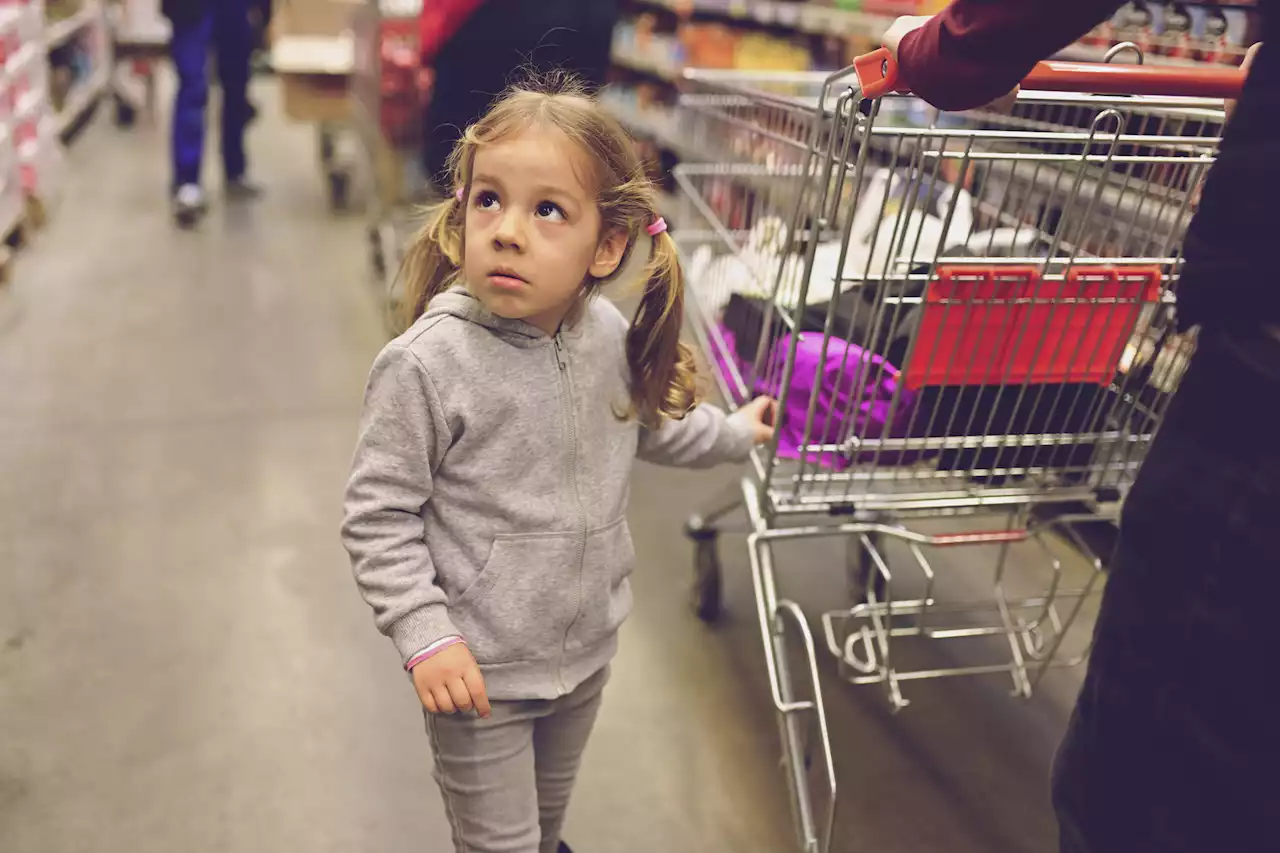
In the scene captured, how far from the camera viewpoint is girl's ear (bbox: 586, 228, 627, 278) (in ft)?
3.41

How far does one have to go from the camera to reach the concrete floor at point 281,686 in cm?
151

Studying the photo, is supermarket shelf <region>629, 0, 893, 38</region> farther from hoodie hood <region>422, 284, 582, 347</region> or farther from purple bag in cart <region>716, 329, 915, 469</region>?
hoodie hood <region>422, 284, 582, 347</region>

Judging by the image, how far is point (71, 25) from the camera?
5.21 meters

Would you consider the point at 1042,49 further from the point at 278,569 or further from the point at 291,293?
the point at 291,293

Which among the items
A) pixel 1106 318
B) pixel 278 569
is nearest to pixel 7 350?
pixel 278 569

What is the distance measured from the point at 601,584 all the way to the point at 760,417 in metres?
0.38

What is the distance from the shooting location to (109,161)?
521 cm

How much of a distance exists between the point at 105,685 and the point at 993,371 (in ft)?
5.00

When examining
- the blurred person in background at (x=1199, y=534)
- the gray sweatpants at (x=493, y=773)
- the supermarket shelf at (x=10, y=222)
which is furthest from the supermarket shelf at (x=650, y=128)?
the blurred person in background at (x=1199, y=534)

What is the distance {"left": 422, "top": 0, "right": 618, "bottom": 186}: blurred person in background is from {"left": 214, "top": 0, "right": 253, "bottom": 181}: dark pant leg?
2542 millimetres

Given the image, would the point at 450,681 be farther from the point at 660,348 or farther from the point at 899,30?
the point at 899,30

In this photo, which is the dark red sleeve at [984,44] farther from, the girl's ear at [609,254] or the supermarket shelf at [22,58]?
the supermarket shelf at [22,58]

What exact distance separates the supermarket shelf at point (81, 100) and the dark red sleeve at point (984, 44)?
498 centimetres

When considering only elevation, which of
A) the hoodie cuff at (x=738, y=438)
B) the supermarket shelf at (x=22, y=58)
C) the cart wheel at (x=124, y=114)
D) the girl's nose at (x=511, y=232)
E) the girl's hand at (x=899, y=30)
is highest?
the girl's hand at (x=899, y=30)
